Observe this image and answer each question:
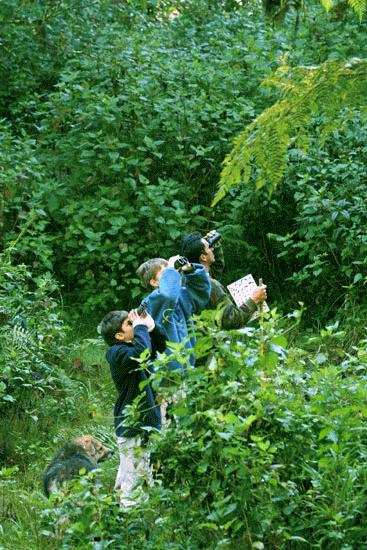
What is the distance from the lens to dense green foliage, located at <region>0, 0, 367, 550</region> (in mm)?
5023

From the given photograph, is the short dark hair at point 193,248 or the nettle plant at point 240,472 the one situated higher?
A: the nettle plant at point 240,472

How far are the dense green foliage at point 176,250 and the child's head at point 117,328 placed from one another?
48 cm

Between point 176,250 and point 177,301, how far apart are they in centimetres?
423

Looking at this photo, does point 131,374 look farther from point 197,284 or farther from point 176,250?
point 176,250

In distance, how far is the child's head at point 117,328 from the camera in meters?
6.67

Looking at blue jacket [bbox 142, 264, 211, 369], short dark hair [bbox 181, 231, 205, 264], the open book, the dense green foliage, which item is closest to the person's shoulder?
blue jacket [bbox 142, 264, 211, 369]

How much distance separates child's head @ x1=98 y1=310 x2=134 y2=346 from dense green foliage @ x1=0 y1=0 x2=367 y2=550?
48 centimetres

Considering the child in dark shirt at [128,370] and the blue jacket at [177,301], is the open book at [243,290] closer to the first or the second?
the blue jacket at [177,301]

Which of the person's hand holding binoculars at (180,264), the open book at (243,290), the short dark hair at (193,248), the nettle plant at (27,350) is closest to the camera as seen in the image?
the person's hand holding binoculars at (180,264)

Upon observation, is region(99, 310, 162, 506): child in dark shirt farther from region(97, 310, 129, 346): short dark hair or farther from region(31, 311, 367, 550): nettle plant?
region(31, 311, 367, 550): nettle plant

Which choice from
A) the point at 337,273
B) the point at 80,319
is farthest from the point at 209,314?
the point at 80,319

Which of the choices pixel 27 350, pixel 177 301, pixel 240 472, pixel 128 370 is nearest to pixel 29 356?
pixel 27 350

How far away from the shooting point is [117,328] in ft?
21.9

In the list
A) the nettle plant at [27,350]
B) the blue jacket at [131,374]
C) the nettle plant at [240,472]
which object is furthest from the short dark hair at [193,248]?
the nettle plant at [240,472]
